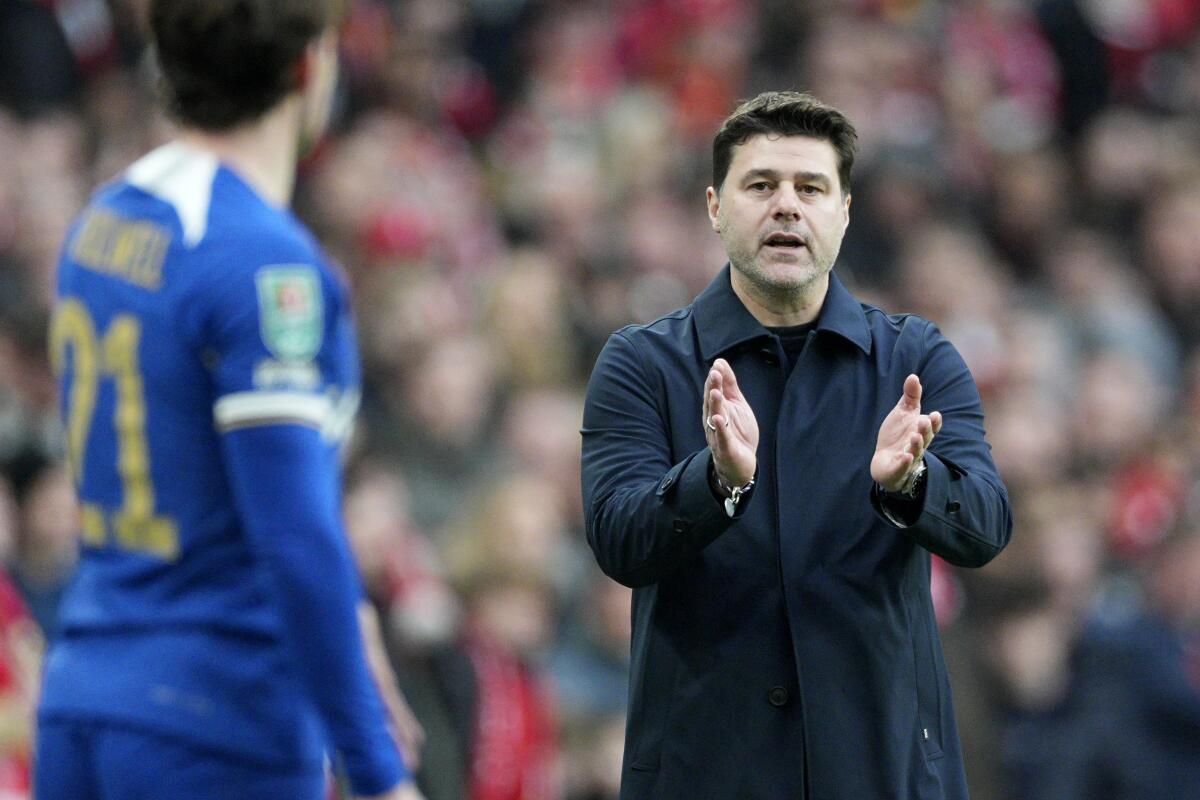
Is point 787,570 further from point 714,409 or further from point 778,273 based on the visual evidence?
point 778,273

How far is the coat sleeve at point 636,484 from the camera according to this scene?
348 centimetres

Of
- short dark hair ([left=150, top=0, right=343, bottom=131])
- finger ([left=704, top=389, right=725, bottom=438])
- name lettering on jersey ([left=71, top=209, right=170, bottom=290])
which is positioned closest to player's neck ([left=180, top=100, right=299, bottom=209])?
short dark hair ([left=150, top=0, right=343, bottom=131])

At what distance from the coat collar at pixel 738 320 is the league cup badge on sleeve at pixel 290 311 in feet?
3.43

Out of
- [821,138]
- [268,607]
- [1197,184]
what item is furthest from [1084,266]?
[268,607]

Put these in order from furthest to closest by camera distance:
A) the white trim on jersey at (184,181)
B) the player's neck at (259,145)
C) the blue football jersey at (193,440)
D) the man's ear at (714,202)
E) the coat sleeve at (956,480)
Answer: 1. the man's ear at (714,202)
2. the coat sleeve at (956,480)
3. the player's neck at (259,145)
4. the white trim on jersey at (184,181)
5. the blue football jersey at (193,440)

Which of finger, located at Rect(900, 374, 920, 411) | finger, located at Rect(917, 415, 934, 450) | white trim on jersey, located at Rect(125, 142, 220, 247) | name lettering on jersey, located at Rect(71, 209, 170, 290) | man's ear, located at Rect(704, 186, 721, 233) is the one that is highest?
man's ear, located at Rect(704, 186, 721, 233)

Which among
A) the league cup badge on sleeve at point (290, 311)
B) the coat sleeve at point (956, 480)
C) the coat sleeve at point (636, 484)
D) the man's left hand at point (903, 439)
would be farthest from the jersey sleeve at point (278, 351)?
the coat sleeve at point (956, 480)

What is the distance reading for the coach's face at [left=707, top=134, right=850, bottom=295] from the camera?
12.5 ft

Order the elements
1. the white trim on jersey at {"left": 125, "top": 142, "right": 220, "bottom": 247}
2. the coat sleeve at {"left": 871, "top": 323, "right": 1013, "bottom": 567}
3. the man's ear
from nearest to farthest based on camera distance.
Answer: the white trim on jersey at {"left": 125, "top": 142, "right": 220, "bottom": 247} → the coat sleeve at {"left": 871, "top": 323, "right": 1013, "bottom": 567} → the man's ear

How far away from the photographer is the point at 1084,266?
10727 mm

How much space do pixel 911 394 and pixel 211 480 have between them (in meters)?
1.26

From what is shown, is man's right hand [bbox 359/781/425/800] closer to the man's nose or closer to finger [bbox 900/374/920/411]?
finger [bbox 900/374/920/411]

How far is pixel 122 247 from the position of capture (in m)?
3.14

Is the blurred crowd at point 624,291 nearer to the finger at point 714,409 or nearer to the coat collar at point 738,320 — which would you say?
the coat collar at point 738,320
